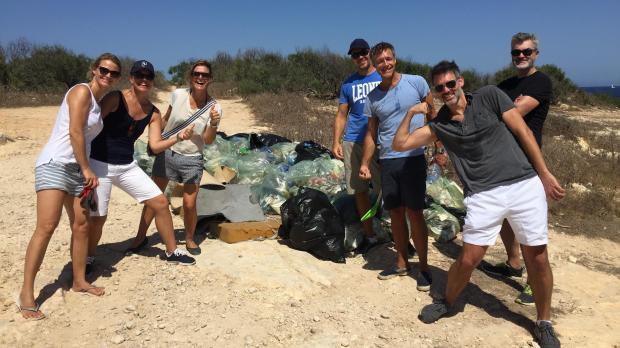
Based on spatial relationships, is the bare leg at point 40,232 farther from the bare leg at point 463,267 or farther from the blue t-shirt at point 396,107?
the bare leg at point 463,267

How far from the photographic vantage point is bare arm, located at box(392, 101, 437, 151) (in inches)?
122

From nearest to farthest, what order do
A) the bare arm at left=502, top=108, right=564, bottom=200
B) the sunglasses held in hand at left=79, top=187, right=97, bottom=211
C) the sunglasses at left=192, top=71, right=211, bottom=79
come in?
1. the bare arm at left=502, top=108, right=564, bottom=200
2. the sunglasses held in hand at left=79, top=187, right=97, bottom=211
3. the sunglasses at left=192, top=71, right=211, bottom=79

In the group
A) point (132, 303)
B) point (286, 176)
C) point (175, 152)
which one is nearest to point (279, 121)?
point (286, 176)

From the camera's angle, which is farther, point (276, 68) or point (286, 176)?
point (276, 68)

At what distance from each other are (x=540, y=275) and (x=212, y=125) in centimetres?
251

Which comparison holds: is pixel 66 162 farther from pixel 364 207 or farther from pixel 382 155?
pixel 364 207

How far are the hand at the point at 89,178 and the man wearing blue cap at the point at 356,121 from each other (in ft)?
6.45

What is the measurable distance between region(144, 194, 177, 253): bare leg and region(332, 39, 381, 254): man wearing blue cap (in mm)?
1509

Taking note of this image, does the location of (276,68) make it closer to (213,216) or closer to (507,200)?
(213,216)

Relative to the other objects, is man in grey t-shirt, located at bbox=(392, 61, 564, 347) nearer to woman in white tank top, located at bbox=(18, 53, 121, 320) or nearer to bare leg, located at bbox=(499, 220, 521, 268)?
bare leg, located at bbox=(499, 220, 521, 268)

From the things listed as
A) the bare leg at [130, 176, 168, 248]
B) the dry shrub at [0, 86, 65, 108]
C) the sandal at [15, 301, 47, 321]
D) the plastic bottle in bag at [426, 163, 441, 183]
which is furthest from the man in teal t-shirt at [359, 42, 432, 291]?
the dry shrub at [0, 86, 65, 108]

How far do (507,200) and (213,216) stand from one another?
2.72 m

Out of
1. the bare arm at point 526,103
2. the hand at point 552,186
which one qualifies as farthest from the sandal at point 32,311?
the bare arm at point 526,103

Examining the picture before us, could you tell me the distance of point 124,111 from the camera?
332 cm
